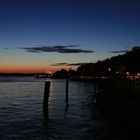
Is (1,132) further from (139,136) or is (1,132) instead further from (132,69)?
(132,69)

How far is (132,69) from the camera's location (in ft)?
350

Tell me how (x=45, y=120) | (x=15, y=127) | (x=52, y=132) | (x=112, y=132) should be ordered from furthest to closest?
(x=45, y=120) < (x=15, y=127) < (x=52, y=132) < (x=112, y=132)

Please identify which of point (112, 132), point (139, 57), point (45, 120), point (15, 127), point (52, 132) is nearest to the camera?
point (112, 132)

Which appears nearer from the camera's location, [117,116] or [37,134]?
[37,134]

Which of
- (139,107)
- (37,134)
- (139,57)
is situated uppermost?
(139,57)

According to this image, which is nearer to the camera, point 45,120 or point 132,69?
point 45,120

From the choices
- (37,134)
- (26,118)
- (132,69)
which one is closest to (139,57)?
(132,69)

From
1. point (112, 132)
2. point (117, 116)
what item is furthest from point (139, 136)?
point (117, 116)

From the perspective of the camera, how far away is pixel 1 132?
1900 centimetres

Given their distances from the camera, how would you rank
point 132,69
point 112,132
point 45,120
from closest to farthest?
point 112,132, point 45,120, point 132,69

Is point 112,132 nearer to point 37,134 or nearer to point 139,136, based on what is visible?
point 139,136

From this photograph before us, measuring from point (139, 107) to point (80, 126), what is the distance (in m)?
4.69

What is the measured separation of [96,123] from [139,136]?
23.2 feet

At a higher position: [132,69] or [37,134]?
[132,69]
